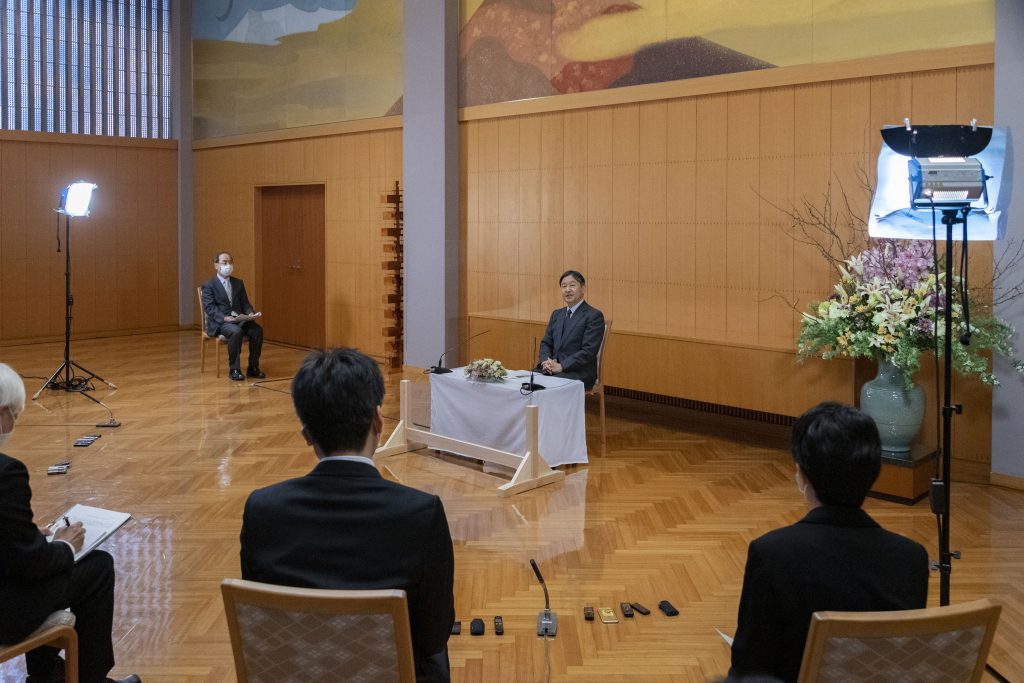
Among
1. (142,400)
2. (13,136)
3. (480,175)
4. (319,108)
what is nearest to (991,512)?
(480,175)

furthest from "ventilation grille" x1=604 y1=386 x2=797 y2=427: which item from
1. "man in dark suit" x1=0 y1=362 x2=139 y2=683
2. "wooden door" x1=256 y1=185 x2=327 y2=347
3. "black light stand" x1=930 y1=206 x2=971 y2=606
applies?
"man in dark suit" x1=0 y1=362 x2=139 y2=683

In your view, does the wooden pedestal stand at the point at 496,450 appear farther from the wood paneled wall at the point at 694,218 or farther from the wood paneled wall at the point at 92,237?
the wood paneled wall at the point at 92,237

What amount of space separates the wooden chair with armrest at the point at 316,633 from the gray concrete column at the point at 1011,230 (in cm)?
506

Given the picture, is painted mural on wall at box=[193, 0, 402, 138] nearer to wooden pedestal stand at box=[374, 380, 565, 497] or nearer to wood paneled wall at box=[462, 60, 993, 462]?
wood paneled wall at box=[462, 60, 993, 462]

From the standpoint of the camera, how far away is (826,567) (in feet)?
6.80

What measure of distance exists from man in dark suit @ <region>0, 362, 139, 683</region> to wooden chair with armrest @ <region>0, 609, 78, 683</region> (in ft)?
0.08

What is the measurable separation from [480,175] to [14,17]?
676 centimetres

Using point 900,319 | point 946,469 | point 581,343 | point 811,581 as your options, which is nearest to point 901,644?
point 811,581

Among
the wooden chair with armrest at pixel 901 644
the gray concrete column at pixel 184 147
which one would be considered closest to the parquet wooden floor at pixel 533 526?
the wooden chair with armrest at pixel 901 644

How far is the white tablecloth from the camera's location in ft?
20.2

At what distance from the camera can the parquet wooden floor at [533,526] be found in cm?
368

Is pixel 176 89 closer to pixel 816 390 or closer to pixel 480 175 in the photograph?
pixel 480 175

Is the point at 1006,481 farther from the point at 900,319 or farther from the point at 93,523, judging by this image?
the point at 93,523

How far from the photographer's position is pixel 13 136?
39.3 feet
